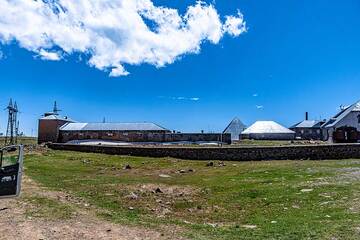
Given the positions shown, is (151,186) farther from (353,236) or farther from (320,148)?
(320,148)

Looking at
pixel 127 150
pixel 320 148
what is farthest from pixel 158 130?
pixel 320 148

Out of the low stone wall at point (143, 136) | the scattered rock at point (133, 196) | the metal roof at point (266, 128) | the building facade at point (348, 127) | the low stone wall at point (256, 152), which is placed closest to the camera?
the scattered rock at point (133, 196)

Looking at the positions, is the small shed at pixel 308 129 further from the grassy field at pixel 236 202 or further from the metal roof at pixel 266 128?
the grassy field at pixel 236 202

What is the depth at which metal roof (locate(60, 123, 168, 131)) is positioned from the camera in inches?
2660

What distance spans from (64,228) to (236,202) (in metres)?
7.49

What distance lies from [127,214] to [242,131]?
7659 centimetres

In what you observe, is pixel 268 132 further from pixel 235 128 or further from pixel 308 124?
pixel 308 124

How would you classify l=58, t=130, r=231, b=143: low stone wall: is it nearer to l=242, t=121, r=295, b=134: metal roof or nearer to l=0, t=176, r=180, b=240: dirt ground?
l=242, t=121, r=295, b=134: metal roof

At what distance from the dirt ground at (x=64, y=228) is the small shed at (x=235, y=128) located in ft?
240

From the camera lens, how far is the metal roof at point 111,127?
2660 inches

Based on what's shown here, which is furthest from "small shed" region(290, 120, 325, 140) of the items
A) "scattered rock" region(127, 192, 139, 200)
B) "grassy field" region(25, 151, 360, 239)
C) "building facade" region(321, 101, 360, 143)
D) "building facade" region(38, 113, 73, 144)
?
"scattered rock" region(127, 192, 139, 200)

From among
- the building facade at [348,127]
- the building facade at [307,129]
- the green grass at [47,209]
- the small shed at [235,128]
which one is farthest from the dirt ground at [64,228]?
the building facade at [307,129]

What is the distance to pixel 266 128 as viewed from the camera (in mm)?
86625

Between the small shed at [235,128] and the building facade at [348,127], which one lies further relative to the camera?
the small shed at [235,128]
